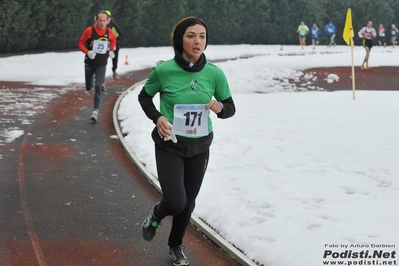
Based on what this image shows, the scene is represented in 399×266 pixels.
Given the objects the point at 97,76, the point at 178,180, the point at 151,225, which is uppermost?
the point at 97,76

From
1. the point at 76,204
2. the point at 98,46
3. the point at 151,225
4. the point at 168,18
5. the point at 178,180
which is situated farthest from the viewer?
the point at 168,18

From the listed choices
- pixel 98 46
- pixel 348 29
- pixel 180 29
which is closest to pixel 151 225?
pixel 180 29

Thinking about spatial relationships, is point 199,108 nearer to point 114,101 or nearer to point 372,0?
point 114,101

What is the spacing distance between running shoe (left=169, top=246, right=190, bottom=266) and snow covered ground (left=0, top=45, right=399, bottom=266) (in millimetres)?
584

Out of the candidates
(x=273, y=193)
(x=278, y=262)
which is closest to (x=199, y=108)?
(x=278, y=262)

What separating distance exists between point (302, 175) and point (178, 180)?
146 inches

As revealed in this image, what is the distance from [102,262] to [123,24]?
117ft

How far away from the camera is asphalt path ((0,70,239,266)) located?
20.3 feet

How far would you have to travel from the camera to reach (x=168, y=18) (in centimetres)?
4403

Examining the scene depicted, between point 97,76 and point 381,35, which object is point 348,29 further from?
point 381,35

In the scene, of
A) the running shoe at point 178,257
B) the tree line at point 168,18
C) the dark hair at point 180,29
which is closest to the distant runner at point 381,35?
the tree line at point 168,18

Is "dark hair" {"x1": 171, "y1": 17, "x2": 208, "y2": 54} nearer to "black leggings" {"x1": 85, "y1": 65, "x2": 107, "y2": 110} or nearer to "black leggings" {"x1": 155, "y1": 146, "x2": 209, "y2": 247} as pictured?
"black leggings" {"x1": 155, "y1": 146, "x2": 209, "y2": 247}

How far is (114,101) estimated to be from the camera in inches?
679

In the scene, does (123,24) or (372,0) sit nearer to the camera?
(123,24)
